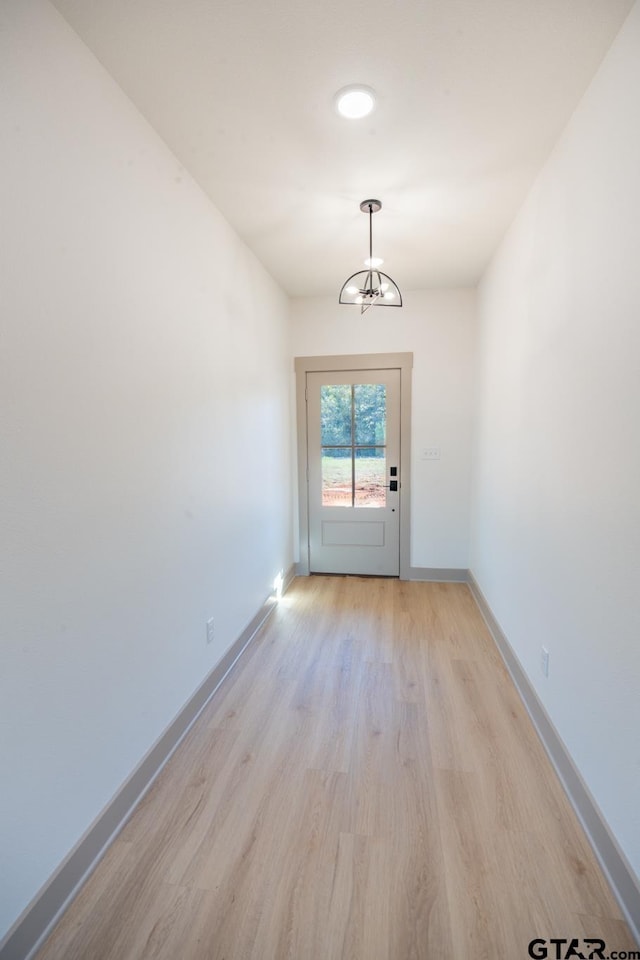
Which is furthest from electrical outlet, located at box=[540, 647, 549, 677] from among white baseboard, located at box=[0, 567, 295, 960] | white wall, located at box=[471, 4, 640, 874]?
white baseboard, located at box=[0, 567, 295, 960]

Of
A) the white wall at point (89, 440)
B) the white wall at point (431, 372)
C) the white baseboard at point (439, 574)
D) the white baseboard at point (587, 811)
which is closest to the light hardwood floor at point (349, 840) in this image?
the white baseboard at point (587, 811)

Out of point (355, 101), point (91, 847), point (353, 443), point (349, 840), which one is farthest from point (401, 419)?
point (91, 847)

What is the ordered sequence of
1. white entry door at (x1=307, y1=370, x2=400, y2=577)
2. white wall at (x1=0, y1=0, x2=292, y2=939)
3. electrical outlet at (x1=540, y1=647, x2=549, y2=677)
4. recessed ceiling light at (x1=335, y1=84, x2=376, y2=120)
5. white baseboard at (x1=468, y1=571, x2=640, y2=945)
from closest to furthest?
white wall at (x1=0, y1=0, x2=292, y2=939), white baseboard at (x1=468, y1=571, x2=640, y2=945), recessed ceiling light at (x1=335, y1=84, x2=376, y2=120), electrical outlet at (x1=540, y1=647, x2=549, y2=677), white entry door at (x1=307, y1=370, x2=400, y2=577)

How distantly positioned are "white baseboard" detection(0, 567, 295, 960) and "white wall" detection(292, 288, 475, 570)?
248 cm

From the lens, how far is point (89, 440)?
1356 millimetres

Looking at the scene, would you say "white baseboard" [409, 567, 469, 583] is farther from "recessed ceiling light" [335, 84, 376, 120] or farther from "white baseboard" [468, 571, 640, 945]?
"recessed ceiling light" [335, 84, 376, 120]

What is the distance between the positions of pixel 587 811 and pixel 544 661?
579 mm

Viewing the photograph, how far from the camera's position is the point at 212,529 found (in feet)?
7.44

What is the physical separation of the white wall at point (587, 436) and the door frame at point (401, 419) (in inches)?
54.9

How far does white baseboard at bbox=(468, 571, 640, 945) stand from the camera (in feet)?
3.96

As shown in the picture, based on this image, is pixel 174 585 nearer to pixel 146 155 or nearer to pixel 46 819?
pixel 46 819

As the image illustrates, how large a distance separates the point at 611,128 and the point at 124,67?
5.36 feet

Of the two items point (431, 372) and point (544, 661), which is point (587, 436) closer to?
point (544, 661)

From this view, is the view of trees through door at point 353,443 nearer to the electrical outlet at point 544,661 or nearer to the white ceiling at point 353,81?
the white ceiling at point 353,81
